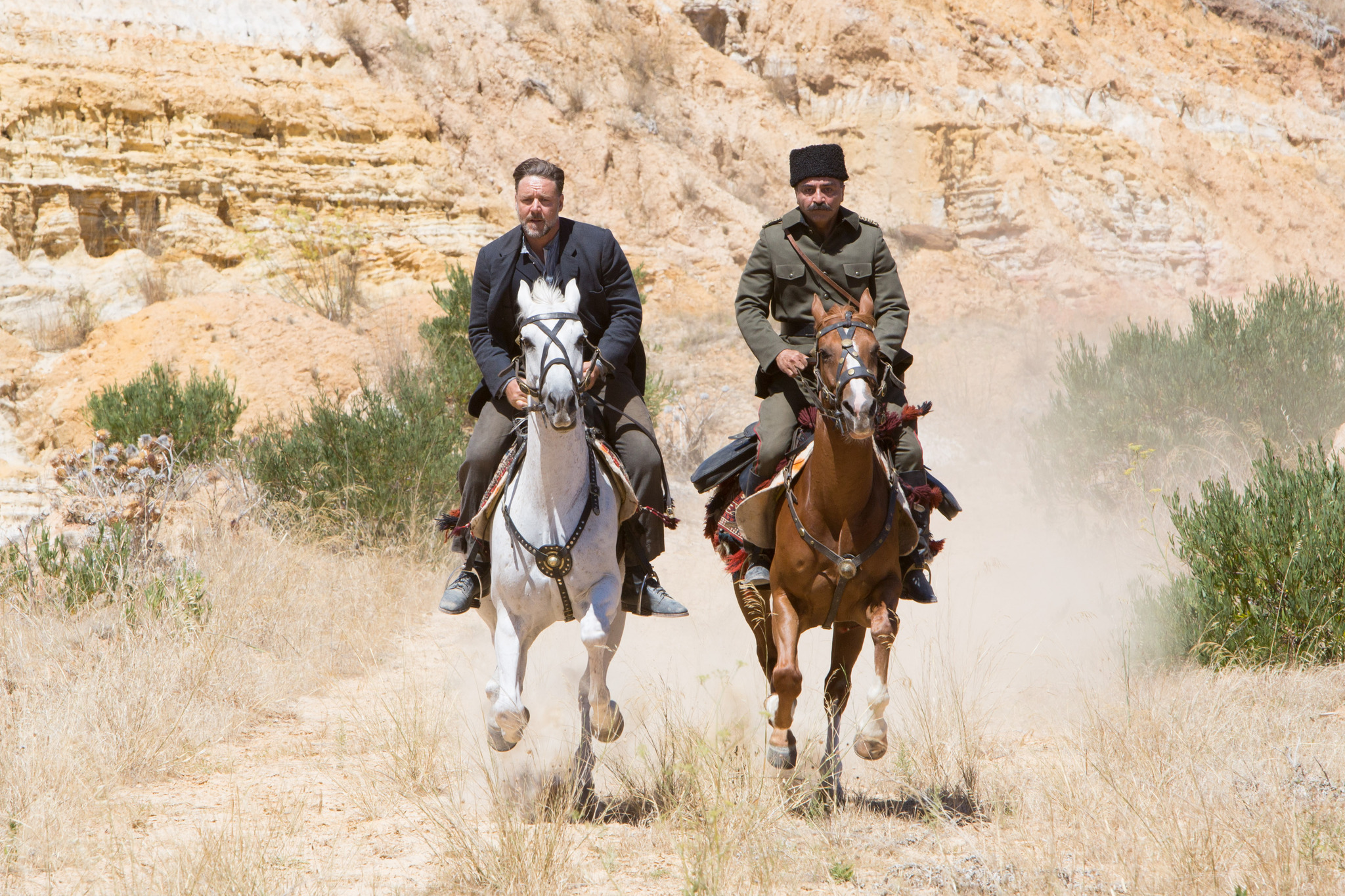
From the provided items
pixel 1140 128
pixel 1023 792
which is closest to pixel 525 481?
pixel 1023 792

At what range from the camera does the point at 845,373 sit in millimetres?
4469

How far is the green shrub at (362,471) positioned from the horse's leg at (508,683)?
18.9 feet

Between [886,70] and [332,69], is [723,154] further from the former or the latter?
[332,69]

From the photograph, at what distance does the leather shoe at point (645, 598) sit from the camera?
18.4 ft

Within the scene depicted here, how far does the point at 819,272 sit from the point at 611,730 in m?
2.53

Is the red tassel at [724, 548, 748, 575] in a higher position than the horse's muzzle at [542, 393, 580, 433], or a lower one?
lower

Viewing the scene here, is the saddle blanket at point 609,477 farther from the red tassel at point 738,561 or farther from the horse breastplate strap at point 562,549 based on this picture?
the red tassel at point 738,561

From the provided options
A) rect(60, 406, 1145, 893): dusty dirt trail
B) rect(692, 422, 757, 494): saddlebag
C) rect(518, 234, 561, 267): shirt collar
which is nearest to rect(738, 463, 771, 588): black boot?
rect(692, 422, 757, 494): saddlebag

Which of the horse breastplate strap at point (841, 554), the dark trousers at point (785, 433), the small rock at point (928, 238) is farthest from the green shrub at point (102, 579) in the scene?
the small rock at point (928, 238)

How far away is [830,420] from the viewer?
4859mm

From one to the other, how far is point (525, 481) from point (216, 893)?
2104 mm

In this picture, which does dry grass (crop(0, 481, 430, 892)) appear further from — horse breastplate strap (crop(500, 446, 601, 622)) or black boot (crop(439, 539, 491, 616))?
horse breastplate strap (crop(500, 446, 601, 622))

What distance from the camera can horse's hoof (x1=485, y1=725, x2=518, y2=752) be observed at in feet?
16.3

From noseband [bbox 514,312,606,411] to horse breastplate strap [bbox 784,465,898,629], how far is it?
1220 millimetres
